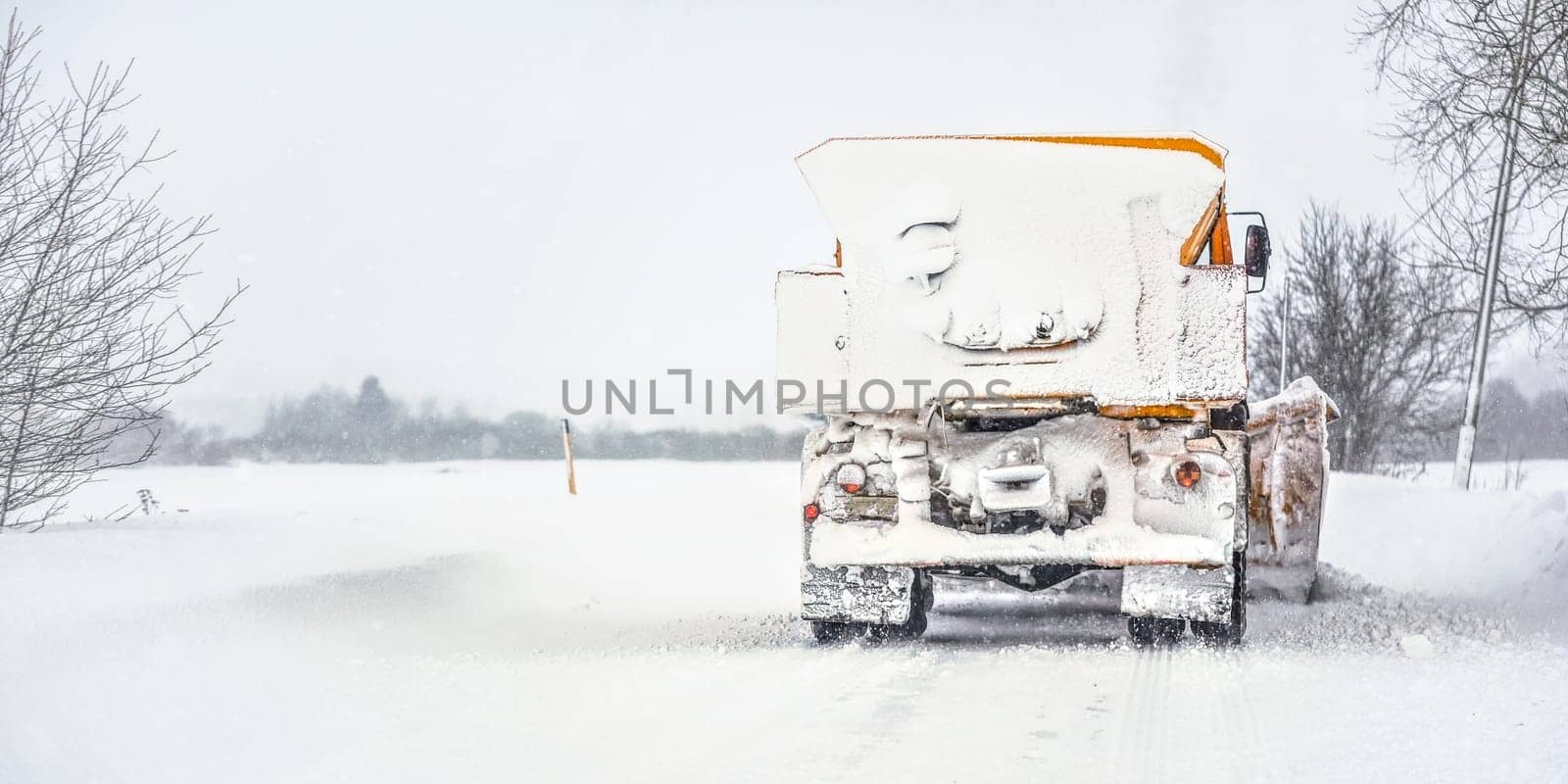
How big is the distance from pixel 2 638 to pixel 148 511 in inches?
281

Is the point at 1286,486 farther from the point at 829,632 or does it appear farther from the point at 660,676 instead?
the point at 660,676

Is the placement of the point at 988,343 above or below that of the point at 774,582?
above

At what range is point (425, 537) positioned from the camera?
41.1 ft

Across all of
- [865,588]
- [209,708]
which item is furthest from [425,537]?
[209,708]

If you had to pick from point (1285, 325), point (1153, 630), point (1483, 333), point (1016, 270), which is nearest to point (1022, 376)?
point (1016, 270)

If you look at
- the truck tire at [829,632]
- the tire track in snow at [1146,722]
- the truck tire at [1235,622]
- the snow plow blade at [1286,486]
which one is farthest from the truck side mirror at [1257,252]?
the truck tire at [829,632]

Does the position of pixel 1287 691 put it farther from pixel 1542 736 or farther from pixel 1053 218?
pixel 1053 218

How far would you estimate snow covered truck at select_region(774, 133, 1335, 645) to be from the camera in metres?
6.96

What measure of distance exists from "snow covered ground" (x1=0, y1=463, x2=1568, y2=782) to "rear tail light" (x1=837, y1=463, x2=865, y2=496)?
89 centimetres

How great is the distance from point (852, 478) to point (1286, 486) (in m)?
3.94

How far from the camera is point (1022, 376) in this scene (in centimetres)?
715

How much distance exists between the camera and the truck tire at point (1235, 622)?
7.16 meters

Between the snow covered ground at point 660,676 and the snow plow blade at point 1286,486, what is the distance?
390mm

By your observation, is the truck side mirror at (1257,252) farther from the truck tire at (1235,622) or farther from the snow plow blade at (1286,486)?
the snow plow blade at (1286,486)
